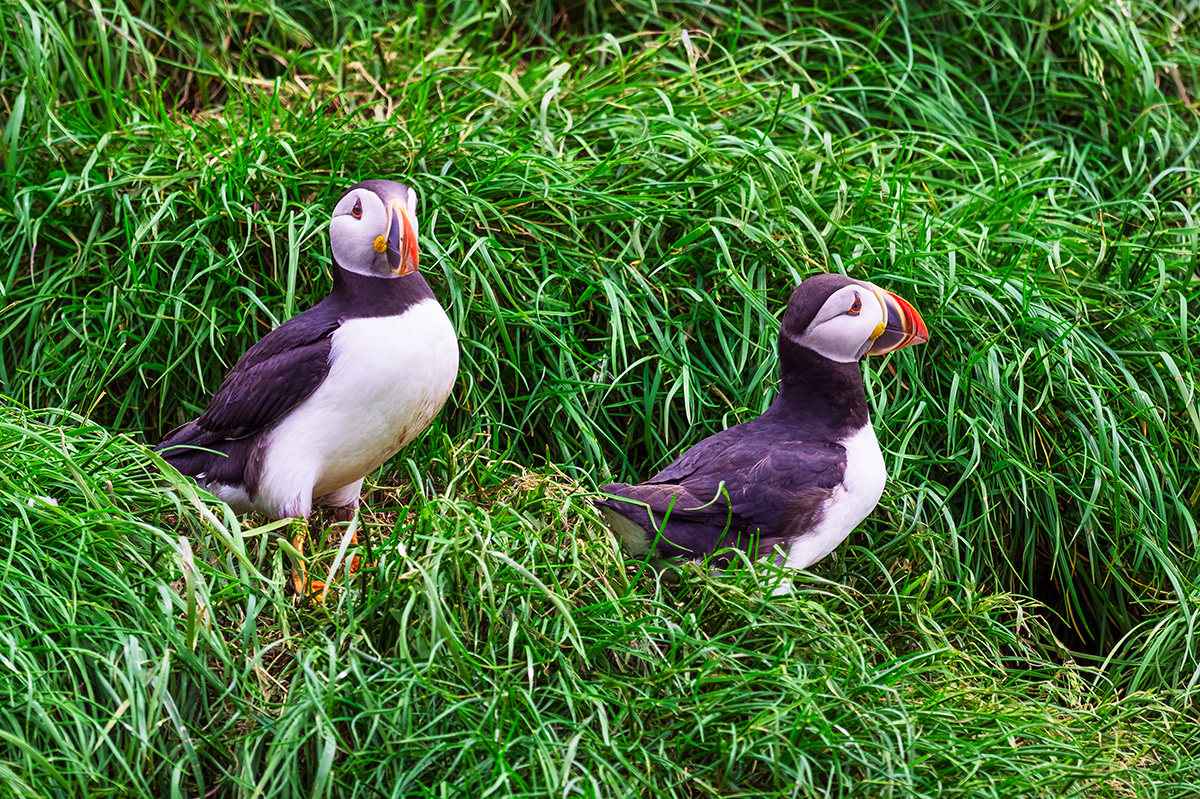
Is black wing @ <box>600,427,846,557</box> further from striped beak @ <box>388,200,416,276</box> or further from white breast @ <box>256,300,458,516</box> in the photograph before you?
striped beak @ <box>388,200,416,276</box>

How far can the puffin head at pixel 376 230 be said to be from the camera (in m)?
2.85

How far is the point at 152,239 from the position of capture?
3707 mm

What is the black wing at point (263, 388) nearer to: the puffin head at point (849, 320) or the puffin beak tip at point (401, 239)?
the puffin beak tip at point (401, 239)

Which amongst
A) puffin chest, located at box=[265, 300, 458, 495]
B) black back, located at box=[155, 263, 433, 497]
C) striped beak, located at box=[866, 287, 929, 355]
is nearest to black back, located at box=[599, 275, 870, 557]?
striped beak, located at box=[866, 287, 929, 355]

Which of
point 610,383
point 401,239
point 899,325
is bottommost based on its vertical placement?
point 610,383

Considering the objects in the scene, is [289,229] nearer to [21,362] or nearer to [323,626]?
[21,362]

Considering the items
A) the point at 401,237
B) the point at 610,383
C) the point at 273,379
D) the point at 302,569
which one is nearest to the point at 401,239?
the point at 401,237

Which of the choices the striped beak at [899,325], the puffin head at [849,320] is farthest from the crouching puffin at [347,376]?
the striped beak at [899,325]

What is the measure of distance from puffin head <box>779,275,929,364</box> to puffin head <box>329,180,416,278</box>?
1.05 meters

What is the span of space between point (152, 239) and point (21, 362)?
58 centimetres

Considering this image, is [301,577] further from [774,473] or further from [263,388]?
[774,473]

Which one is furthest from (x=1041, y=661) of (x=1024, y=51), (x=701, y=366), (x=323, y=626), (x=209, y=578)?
(x=1024, y=51)

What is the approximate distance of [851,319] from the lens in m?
2.96

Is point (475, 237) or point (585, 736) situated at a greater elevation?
point (475, 237)
